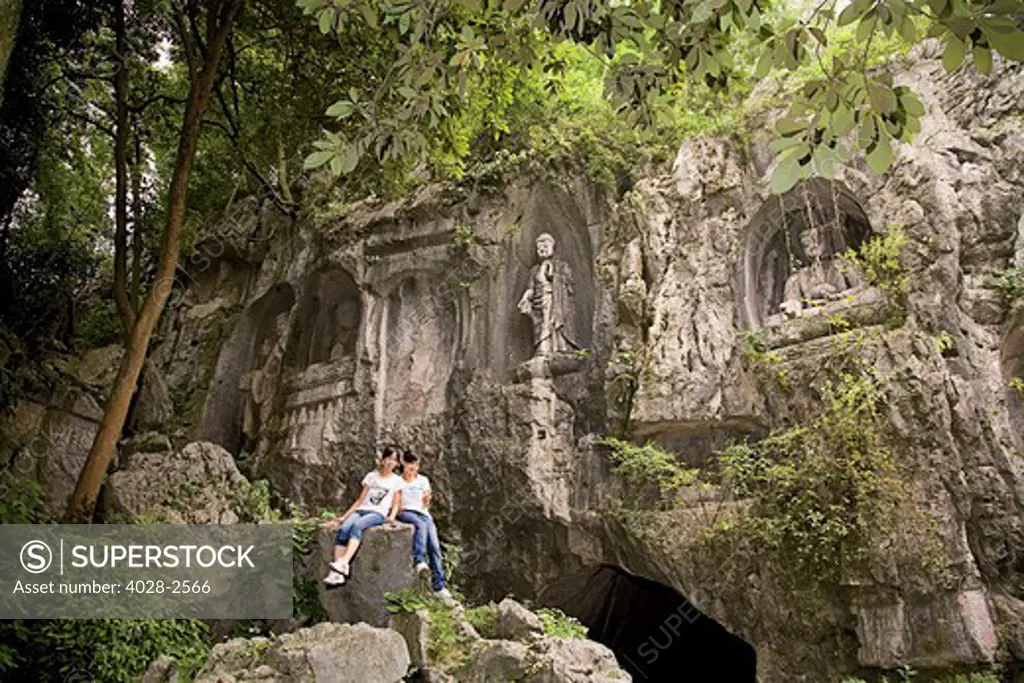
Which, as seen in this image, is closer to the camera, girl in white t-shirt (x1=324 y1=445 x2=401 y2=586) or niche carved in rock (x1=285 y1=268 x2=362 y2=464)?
girl in white t-shirt (x1=324 y1=445 x2=401 y2=586)

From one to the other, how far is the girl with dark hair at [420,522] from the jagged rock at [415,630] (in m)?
0.45

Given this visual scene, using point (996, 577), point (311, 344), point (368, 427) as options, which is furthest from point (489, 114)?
point (311, 344)

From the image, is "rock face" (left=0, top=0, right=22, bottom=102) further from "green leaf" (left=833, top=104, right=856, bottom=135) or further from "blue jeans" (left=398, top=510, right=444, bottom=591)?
"blue jeans" (left=398, top=510, right=444, bottom=591)

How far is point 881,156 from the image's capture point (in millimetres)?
2365

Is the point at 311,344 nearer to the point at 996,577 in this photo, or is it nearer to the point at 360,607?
the point at 360,607

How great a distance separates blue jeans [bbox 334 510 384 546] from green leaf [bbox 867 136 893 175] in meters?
6.49

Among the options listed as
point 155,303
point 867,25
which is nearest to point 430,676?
point 155,303

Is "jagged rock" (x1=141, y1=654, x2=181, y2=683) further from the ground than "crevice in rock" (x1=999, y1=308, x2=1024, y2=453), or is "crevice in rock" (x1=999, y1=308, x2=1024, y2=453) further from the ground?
"crevice in rock" (x1=999, y1=308, x2=1024, y2=453)

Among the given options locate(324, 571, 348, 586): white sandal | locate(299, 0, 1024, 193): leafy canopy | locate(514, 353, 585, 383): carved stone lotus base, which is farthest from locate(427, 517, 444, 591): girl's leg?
locate(299, 0, 1024, 193): leafy canopy

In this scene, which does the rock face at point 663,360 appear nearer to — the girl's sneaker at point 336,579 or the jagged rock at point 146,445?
the girl's sneaker at point 336,579

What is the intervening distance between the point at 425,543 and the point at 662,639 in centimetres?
721

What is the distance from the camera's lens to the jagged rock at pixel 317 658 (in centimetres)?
573

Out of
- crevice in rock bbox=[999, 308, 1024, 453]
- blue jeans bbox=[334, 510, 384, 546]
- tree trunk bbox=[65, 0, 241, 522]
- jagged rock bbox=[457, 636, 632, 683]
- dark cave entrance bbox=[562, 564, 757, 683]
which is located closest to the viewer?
jagged rock bbox=[457, 636, 632, 683]

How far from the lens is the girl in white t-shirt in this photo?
7836 millimetres
